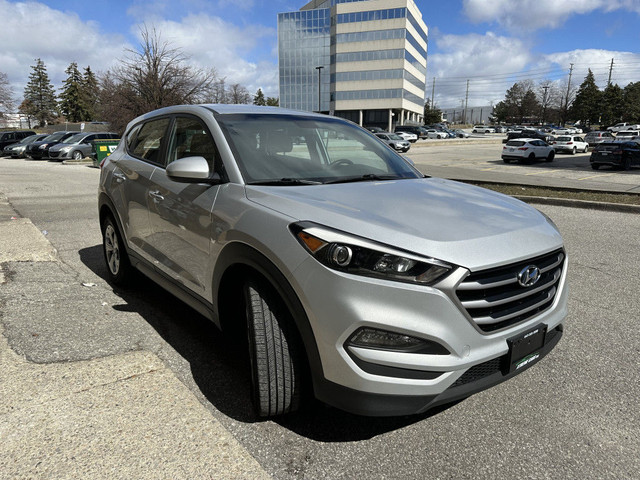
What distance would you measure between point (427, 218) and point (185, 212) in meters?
1.59

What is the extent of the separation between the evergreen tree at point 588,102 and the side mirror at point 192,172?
338ft

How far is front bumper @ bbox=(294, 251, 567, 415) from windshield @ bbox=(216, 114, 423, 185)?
3.36 feet

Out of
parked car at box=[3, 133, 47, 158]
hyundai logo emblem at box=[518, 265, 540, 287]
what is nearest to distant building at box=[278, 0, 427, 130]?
parked car at box=[3, 133, 47, 158]

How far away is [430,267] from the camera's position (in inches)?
78.4

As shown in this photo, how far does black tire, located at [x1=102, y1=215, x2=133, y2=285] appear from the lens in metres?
4.38

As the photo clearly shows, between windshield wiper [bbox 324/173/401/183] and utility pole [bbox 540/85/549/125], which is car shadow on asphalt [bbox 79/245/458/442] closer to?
windshield wiper [bbox 324/173/401/183]

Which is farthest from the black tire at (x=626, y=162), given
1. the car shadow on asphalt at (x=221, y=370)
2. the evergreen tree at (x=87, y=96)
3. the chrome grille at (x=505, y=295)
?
the evergreen tree at (x=87, y=96)

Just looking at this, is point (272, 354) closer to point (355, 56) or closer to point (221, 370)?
point (221, 370)

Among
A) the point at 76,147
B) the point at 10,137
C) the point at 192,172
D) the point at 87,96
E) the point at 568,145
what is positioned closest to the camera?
the point at 192,172

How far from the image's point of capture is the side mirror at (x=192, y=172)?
2760 mm

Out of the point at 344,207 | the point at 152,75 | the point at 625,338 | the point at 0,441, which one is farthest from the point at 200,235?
the point at 152,75

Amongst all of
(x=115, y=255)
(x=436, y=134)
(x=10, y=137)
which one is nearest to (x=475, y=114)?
(x=436, y=134)

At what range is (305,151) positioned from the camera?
11.0 feet

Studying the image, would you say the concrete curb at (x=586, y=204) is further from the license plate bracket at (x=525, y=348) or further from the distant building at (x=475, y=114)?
the distant building at (x=475, y=114)
